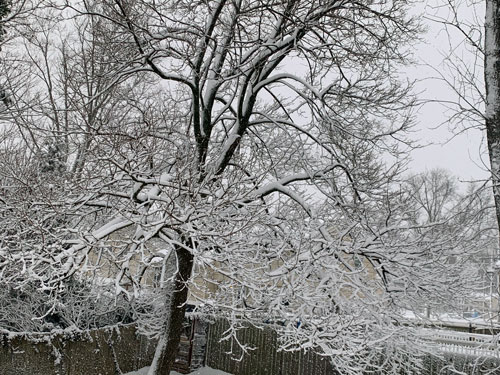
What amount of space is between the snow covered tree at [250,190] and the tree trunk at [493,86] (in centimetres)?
197

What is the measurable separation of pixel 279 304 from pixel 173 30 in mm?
3985

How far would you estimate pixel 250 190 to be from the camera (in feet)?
18.5

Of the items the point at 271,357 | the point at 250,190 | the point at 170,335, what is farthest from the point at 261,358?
the point at 250,190

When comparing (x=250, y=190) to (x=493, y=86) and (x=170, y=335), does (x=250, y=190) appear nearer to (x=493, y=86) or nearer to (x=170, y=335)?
(x=493, y=86)

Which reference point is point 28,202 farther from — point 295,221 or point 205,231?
point 295,221

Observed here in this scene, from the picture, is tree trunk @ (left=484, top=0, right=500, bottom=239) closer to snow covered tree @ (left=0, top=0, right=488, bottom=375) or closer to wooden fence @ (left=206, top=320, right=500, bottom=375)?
snow covered tree @ (left=0, top=0, right=488, bottom=375)

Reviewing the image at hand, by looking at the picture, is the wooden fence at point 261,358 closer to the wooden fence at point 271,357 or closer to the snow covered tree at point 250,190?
the wooden fence at point 271,357

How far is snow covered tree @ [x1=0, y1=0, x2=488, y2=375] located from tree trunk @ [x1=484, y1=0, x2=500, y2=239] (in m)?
1.97

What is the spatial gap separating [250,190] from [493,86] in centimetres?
275

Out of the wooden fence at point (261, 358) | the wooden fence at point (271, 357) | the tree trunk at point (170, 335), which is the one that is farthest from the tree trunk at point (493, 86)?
the wooden fence at point (261, 358)

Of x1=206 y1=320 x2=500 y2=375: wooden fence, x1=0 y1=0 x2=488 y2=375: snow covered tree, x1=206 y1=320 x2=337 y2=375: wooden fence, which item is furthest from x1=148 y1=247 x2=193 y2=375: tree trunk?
x1=206 y1=320 x2=337 y2=375: wooden fence

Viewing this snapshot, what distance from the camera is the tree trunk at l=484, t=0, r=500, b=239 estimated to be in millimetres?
4379

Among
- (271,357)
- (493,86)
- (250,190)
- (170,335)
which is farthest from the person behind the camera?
(271,357)

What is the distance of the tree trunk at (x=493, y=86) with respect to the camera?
4379 mm
